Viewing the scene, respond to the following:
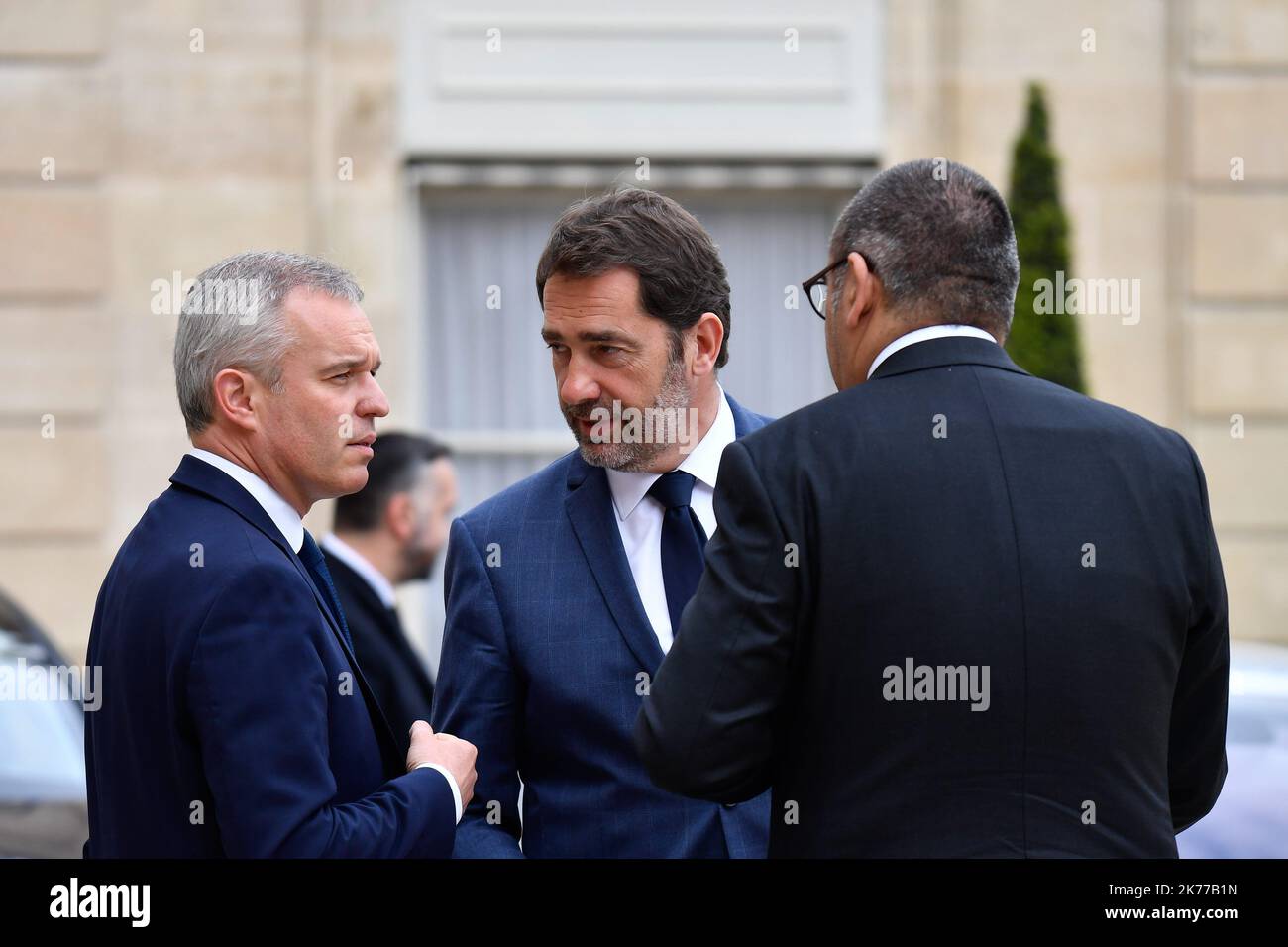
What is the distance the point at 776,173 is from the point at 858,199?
7890mm

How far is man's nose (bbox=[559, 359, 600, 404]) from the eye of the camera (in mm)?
3049

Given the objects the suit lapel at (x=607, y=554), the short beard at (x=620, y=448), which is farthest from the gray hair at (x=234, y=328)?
the suit lapel at (x=607, y=554)

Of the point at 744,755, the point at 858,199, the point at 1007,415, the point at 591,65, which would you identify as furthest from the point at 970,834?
the point at 591,65

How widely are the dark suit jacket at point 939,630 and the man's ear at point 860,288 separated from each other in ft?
0.52

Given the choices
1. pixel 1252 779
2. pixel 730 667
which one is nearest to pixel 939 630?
pixel 730 667

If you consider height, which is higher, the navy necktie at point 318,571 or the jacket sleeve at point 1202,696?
the navy necktie at point 318,571

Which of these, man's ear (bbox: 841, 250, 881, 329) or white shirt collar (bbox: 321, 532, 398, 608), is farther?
white shirt collar (bbox: 321, 532, 398, 608)

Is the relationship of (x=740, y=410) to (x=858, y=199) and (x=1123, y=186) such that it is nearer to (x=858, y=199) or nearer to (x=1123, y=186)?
(x=858, y=199)

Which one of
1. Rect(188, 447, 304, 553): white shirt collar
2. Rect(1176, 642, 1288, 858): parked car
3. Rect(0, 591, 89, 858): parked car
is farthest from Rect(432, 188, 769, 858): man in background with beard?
Rect(0, 591, 89, 858): parked car

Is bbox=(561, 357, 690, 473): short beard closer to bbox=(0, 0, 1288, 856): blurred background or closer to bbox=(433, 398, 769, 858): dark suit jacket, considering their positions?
bbox=(433, 398, 769, 858): dark suit jacket

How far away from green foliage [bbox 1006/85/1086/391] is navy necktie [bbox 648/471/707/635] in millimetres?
7298

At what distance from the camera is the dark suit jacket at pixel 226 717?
238 centimetres

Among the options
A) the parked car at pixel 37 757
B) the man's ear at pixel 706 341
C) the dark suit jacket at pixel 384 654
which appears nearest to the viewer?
the man's ear at pixel 706 341

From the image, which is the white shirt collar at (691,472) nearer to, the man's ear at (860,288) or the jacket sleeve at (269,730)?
the man's ear at (860,288)
